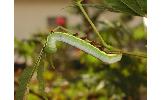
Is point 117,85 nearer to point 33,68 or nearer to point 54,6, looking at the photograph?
point 33,68

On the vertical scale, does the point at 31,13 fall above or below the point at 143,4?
below

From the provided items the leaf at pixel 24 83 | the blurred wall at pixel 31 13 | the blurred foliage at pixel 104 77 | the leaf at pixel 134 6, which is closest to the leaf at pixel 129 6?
the leaf at pixel 134 6

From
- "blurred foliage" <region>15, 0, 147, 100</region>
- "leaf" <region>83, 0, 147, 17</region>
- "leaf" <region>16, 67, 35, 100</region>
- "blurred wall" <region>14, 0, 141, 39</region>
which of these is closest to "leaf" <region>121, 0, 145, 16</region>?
"leaf" <region>83, 0, 147, 17</region>

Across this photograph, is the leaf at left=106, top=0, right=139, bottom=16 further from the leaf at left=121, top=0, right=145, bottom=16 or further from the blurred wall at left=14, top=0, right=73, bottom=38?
the blurred wall at left=14, top=0, right=73, bottom=38

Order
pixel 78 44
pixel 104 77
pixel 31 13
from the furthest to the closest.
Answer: pixel 31 13 → pixel 104 77 → pixel 78 44

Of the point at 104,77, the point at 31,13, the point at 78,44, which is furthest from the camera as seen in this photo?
the point at 31,13

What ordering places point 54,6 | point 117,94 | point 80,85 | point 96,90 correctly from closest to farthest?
1. point 117,94
2. point 96,90
3. point 80,85
4. point 54,6

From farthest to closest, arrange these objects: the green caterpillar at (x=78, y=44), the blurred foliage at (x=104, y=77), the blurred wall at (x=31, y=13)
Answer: the blurred wall at (x=31, y=13) < the blurred foliage at (x=104, y=77) < the green caterpillar at (x=78, y=44)

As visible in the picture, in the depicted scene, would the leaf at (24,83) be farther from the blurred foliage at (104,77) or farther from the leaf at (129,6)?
the blurred foliage at (104,77)

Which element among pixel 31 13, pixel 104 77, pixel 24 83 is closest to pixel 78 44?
pixel 24 83

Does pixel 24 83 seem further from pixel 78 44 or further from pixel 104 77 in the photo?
pixel 104 77
